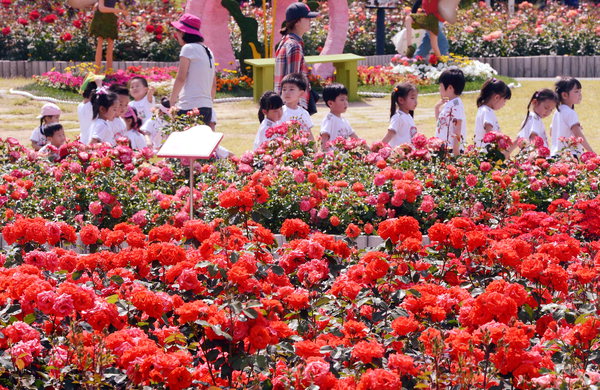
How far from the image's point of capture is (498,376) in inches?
118

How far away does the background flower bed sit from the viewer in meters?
18.0

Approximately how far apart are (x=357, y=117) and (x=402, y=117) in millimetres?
5149

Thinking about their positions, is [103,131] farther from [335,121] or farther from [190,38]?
[335,121]

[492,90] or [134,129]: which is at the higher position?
[492,90]

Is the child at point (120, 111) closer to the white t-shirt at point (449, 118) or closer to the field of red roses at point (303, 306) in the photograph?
the white t-shirt at point (449, 118)

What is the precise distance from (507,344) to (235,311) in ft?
2.70

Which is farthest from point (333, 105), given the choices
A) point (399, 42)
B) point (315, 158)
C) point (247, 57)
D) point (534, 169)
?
point (399, 42)

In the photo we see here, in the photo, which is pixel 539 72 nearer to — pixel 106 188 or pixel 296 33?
pixel 296 33

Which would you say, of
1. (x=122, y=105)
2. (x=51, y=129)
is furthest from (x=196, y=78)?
(x=51, y=129)

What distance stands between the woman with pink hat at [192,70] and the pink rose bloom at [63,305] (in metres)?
5.06

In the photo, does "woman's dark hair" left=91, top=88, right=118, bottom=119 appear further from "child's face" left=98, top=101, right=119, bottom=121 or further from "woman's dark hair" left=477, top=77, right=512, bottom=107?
"woman's dark hair" left=477, top=77, right=512, bottom=107

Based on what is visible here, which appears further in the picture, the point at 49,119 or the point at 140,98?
the point at 140,98

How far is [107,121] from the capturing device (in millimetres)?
7957

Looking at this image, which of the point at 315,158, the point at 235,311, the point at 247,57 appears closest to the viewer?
the point at 235,311
